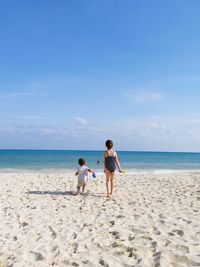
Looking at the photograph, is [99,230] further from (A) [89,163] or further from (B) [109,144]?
(A) [89,163]

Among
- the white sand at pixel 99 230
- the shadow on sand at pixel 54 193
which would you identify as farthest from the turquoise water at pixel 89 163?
the white sand at pixel 99 230

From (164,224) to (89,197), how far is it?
4.03 meters

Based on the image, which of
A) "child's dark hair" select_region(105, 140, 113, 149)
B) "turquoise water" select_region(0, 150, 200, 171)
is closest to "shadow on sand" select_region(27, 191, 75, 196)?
"child's dark hair" select_region(105, 140, 113, 149)

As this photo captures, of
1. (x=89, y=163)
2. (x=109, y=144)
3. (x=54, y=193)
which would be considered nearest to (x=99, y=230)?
(x=109, y=144)

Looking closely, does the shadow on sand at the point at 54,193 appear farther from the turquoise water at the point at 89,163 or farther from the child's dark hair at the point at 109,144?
the turquoise water at the point at 89,163

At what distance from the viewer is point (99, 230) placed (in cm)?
624

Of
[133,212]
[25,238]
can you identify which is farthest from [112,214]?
[25,238]

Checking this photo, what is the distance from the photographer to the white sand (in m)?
4.75

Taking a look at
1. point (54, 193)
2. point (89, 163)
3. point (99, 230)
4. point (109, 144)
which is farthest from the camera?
point (89, 163)

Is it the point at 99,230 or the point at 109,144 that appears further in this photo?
the point at 109,144

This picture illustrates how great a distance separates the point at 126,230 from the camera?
20.2ft

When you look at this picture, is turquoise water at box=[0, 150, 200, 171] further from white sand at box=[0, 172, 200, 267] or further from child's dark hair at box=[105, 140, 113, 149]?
white sand at box=[0, 172, 200, 267]

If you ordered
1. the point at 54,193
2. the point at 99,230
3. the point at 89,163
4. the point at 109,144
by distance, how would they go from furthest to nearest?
the point at 89,163
the point at 54,193
the point at 109,144
the point at 99,230

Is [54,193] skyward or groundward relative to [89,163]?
groundward
